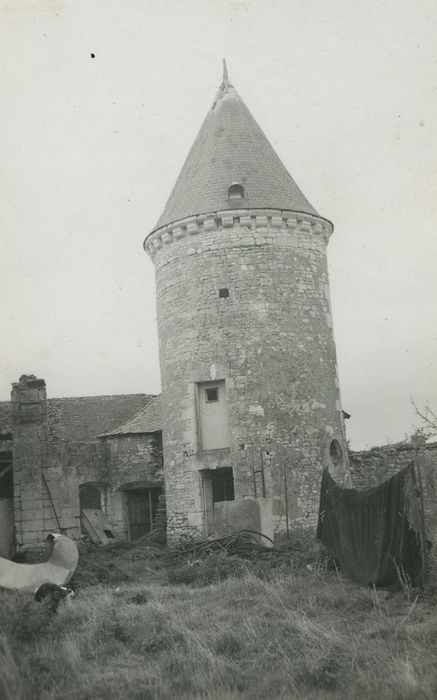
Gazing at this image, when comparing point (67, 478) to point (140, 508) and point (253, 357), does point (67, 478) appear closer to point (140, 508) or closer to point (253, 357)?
point (140, 508)

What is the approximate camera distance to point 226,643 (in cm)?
923

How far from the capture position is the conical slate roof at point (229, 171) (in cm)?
2091

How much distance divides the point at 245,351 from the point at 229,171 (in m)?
4.91

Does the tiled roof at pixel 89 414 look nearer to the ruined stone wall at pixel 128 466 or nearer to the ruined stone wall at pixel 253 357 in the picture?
the ruined stone wall at pixel 128 466

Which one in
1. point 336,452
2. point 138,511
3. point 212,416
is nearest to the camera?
point 212,416

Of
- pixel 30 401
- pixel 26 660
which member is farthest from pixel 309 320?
pixel 26 660

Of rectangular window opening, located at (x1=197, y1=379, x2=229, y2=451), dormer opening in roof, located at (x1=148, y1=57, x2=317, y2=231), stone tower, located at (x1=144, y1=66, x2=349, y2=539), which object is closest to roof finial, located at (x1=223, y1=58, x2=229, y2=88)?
dormer opening in roof, located at (x1=148, y1=57, x2=317, y2=231)

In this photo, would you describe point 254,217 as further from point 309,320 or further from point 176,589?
point 176,589

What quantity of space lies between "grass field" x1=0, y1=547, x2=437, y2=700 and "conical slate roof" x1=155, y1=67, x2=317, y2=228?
34.2 feet

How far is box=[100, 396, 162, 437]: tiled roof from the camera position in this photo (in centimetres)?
2477

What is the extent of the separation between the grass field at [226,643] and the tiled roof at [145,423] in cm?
1123

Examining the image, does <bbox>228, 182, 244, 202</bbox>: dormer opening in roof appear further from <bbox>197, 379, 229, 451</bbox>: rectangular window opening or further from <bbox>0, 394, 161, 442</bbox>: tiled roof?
<bbox>0, 394, 161, 442</bbox>: tiled roof

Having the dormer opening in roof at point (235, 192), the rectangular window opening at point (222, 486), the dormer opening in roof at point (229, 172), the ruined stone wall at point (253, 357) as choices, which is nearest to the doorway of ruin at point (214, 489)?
the rectangular window opening at point (222, 486)

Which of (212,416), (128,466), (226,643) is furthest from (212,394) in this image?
(226,643)
